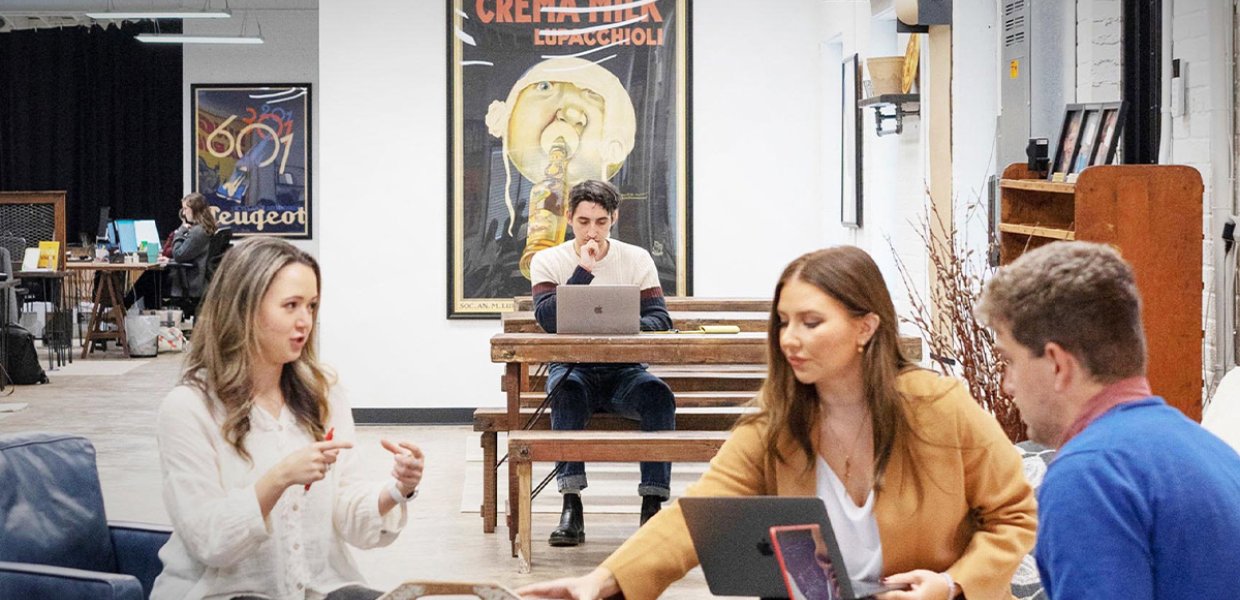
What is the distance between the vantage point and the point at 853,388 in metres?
2.71

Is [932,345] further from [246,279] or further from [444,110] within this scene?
[444,110]

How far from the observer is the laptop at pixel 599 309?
5938mm

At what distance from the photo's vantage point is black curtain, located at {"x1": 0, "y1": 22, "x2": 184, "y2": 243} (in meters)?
18.8

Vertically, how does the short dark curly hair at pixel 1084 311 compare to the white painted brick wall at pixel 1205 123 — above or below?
below

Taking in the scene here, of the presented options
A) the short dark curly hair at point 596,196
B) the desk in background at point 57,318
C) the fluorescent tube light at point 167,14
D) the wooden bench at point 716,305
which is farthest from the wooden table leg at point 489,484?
the fluorescent tube light at point 167,14

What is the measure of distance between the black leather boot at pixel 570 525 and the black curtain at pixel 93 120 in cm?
1388

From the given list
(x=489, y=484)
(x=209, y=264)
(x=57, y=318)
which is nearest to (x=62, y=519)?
(x=489, y=484)

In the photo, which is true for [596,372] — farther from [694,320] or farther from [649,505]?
[694,320]

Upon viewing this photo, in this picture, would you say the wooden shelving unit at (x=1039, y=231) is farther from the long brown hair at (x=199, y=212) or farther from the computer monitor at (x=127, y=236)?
the computer monitor at (x=127, y=236)

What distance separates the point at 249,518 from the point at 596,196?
384 cm

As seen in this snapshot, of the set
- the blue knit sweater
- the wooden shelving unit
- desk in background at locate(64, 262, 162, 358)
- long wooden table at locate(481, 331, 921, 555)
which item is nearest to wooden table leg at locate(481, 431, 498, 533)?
long wooden table at locate(481, 331, 921, 555)

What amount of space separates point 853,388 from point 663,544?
1.41ft

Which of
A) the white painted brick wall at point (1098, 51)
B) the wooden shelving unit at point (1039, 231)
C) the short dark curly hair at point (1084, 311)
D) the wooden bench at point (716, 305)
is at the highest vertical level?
the white painted brick wall at point (1098, 51)

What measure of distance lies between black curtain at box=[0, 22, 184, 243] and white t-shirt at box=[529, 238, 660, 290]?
13.3m
